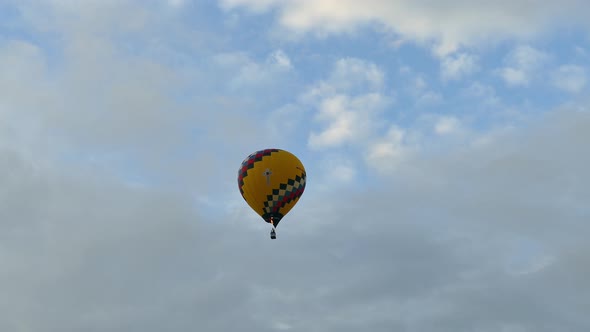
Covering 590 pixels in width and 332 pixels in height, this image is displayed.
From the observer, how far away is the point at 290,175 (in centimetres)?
14112

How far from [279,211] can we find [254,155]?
7131mm

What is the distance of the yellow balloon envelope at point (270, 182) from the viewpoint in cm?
14000

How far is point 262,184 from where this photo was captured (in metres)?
140

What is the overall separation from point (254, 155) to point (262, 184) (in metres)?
4.41

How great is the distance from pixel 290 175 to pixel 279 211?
4.32 metres

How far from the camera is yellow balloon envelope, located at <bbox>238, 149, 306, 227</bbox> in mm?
140000

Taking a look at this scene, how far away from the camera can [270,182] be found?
140 meters

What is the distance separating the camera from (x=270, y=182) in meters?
140

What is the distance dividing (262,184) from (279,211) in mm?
3995

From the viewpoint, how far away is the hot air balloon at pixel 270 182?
14000 centimetres

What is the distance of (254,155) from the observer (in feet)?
468

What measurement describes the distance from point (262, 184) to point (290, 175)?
11.8ft
